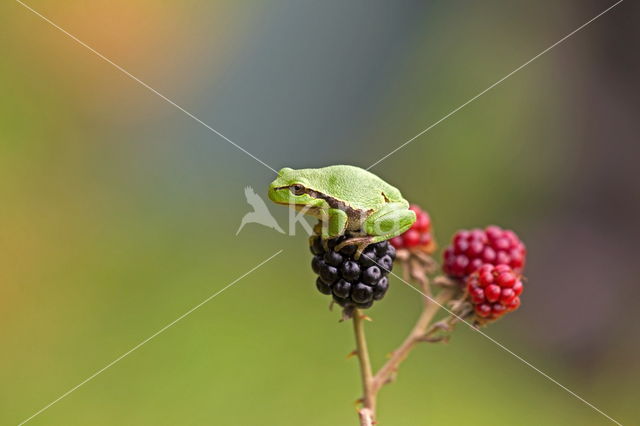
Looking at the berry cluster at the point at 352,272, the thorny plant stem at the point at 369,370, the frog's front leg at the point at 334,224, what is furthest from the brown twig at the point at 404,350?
the frog's front leg at the point at 334,224

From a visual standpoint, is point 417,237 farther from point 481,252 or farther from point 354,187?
point 354,187

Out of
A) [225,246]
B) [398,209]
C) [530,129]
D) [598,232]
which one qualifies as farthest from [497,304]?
[598,232]

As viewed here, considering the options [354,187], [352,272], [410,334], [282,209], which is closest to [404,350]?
[410,334]

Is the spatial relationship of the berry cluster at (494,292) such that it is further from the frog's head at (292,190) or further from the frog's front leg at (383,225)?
the frog's head at (292,190)

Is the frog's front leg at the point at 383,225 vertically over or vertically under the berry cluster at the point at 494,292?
over

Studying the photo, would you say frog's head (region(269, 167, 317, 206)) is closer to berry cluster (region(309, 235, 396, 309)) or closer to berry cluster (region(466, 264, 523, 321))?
berry cluster (region(309, 235, 396, 309))

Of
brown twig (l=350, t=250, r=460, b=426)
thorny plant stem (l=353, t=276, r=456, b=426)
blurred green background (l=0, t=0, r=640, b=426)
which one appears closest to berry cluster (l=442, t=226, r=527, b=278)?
brown twig (l=350, t=250, r=460, b=426)

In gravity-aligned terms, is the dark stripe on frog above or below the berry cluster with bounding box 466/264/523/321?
above

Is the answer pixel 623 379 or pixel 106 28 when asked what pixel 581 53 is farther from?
pixel 106 28
